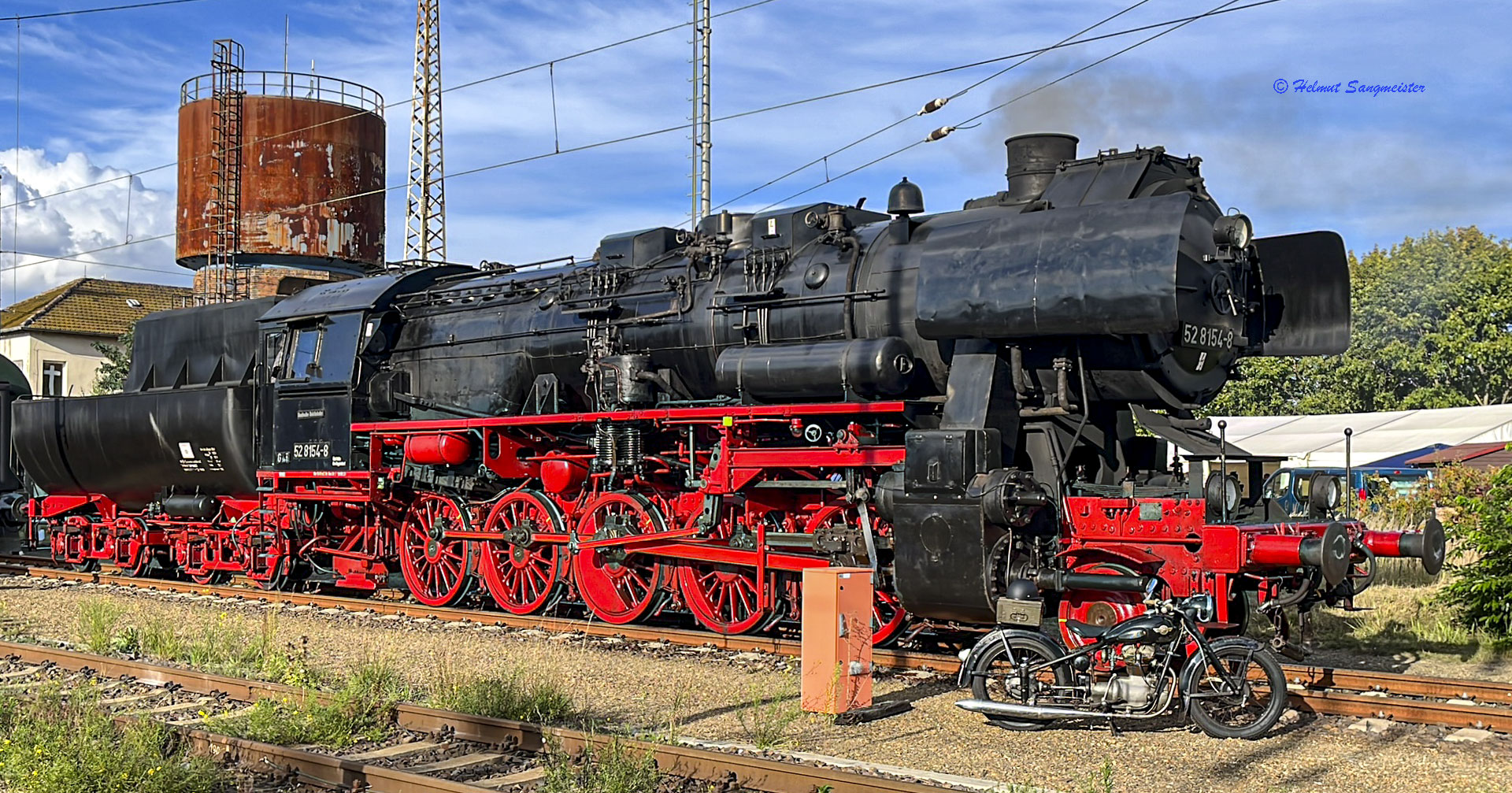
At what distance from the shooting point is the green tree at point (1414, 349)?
4053 centimetres

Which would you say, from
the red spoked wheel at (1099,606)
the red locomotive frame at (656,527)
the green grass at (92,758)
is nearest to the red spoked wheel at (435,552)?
the red locomotive frame at (656,527)

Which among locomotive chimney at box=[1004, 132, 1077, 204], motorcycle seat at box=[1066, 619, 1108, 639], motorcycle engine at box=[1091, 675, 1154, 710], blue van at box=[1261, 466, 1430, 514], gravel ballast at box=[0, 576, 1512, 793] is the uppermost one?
locomotive chimney at box=[1004, 132, 1077, 204]

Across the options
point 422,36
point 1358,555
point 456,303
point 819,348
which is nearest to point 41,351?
point 422,36

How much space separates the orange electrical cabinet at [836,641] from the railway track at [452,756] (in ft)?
4.34

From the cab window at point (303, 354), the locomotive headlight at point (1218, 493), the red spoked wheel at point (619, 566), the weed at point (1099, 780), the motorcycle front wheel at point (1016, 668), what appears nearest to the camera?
the weed at point (1099, 780)

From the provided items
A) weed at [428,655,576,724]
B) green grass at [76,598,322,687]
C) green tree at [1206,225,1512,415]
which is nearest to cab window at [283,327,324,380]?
green grass at [76,598,322,687]

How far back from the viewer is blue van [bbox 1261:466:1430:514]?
10.1 meters

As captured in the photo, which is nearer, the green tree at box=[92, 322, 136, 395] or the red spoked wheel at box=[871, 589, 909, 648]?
the red spoked wheel at box=[871, 589, 909, 648]

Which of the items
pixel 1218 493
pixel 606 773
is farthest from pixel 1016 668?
pixel 606 773

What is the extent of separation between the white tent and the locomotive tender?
21.3 metres

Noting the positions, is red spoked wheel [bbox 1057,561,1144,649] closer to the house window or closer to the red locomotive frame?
the red locomotive frame

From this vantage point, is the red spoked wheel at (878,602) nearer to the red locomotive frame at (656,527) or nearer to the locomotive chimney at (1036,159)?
the red locomotive frame at (656,527)

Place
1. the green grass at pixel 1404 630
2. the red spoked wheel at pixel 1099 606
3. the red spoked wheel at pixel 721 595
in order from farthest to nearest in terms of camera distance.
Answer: the red spoked wheel at pixel 721 595, the green grass at pixel 1404 630, the red spoked wheel at pixel 1099 606

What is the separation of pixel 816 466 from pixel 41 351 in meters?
44.5
